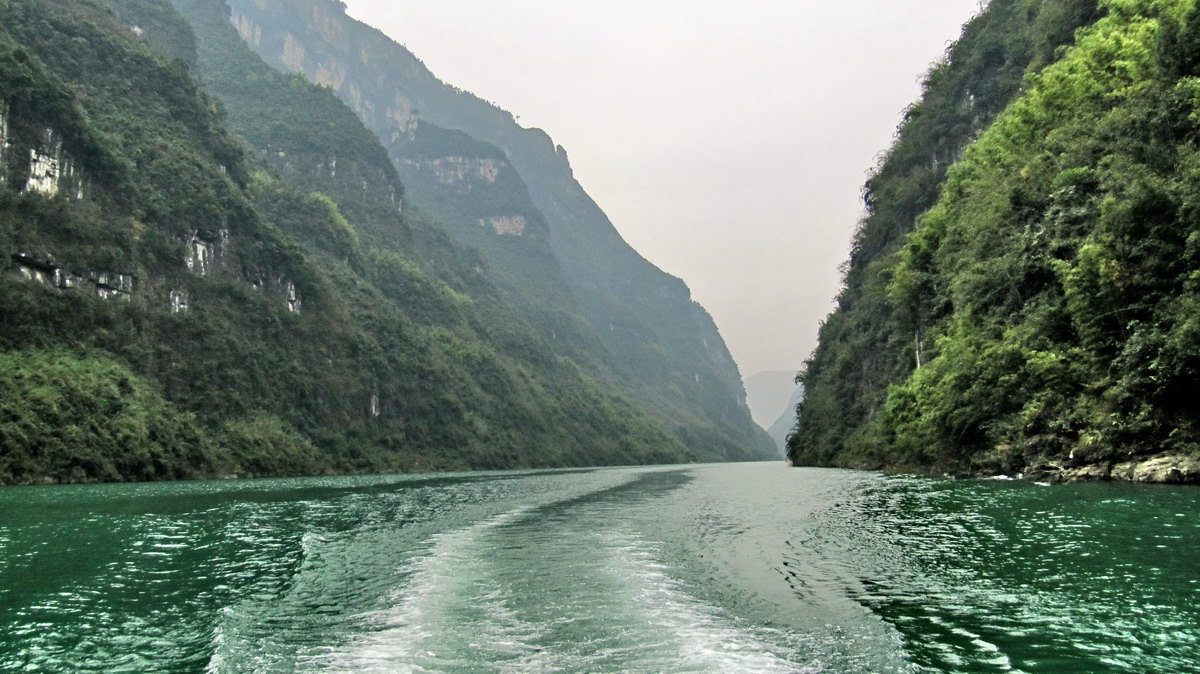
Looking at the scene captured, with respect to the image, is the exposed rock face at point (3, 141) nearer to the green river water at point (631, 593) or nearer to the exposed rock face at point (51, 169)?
the exposed rock face at point (51, 169)

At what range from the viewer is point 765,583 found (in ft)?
46.3

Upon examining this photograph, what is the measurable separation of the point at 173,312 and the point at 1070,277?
9318 cm

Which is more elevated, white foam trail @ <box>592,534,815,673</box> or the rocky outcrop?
the rocky outcrop

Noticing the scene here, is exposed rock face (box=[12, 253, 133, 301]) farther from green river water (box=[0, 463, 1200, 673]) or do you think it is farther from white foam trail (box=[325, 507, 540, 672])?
white foam trail (box=[325, 507, 540, 672])

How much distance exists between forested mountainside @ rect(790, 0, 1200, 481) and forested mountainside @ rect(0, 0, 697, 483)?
59.4m

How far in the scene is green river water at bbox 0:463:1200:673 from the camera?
9.40 m

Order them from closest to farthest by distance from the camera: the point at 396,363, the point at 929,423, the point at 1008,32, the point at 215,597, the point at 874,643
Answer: the point at 874,643 < the point at 215,597 < the point at 929,423 < the point at 1008,32 < the point at 396,363

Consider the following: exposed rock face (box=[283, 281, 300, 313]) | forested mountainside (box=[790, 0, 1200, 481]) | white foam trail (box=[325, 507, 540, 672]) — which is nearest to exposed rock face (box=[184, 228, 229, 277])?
exposed rock face (box=[283, 281, 300, 313])

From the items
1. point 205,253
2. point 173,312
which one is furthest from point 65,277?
point 205,253

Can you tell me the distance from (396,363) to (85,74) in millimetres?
62992

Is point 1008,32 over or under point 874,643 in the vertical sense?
over

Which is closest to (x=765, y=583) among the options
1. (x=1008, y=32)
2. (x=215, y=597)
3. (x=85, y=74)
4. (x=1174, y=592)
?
(x=1174, y=592)

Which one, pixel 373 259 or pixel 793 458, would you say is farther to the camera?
pixel 373 259

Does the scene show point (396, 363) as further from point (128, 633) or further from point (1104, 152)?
point (128, 633)
